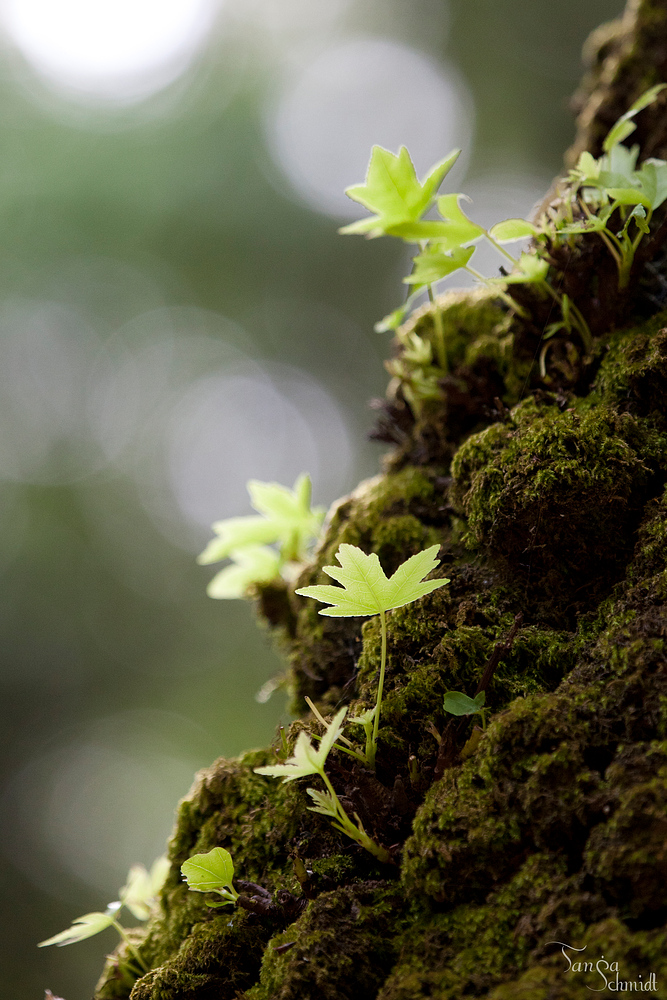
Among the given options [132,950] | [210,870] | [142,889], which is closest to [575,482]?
[210,870]

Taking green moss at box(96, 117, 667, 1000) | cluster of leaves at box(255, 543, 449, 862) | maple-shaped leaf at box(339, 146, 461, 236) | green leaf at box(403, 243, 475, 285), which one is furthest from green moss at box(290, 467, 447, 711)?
maple-shaped leaf at box(339, 146, 461, 236)

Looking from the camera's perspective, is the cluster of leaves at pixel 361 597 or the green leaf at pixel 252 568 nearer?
the cluster of leaves at pixel 361 597

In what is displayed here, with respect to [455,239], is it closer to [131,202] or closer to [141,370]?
[131,202]

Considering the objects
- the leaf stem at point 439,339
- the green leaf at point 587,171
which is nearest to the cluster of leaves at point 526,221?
the green leaf at point 587,171

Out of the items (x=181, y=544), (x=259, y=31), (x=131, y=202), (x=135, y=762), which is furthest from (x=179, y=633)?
(x=259, y=31)

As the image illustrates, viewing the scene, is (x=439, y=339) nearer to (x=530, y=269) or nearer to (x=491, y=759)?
(x=530, y=269)

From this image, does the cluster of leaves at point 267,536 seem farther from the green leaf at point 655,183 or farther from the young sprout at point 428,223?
the green leaf at point 655,183
